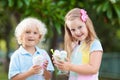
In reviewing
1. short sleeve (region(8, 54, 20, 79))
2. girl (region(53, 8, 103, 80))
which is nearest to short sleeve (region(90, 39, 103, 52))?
girl (region(53, 8, 103, 80))

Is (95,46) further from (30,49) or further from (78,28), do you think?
(30,49)

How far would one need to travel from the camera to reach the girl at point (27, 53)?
4355 millimetres

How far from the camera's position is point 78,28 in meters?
4.24

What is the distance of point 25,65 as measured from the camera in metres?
4.41

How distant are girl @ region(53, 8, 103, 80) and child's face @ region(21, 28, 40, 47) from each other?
1.09ft

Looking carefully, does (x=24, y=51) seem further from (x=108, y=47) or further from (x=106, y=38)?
(x=108, y=47)

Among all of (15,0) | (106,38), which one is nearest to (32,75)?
(15,0)

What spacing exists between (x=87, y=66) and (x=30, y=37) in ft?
2.30

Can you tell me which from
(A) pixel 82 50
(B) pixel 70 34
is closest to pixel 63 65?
(A) pixel 82 50

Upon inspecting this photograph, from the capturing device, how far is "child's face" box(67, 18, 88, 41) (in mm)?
4223

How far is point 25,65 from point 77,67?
0.61m

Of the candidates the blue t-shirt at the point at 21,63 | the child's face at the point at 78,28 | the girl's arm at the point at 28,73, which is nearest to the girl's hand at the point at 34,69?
the girl's arm at the point at 28,73

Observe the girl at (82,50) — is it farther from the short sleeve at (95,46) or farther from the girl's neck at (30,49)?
the girl's neck at (30,49)

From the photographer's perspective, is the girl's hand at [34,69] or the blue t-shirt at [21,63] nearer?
the girl's hand at [34,69]
